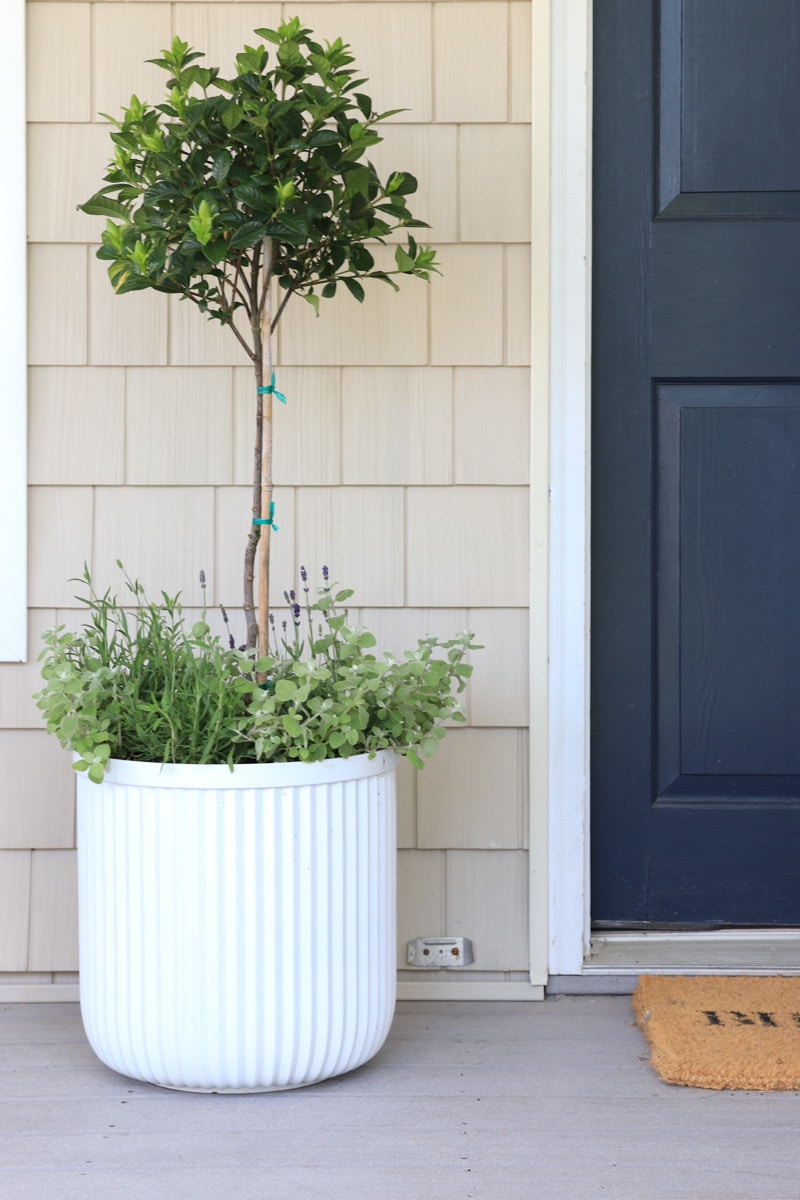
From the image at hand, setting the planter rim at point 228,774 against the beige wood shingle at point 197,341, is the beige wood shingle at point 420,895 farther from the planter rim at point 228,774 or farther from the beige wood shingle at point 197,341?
the beige wood shingle at point 197,341

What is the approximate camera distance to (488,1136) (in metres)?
1.58

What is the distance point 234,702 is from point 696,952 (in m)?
1.03

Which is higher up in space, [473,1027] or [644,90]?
[644,90]

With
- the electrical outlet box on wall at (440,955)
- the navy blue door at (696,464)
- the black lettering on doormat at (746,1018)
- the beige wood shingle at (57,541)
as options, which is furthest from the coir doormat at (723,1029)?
the beige wood shingle at (57,541)

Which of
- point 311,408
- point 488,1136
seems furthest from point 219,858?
point 311,408

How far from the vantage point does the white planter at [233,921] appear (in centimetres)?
161

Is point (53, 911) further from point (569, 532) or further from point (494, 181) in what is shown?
point (494, 181)

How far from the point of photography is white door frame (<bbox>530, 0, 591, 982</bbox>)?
205cm

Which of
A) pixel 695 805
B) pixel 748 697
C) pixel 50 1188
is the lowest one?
pixel 50 1188

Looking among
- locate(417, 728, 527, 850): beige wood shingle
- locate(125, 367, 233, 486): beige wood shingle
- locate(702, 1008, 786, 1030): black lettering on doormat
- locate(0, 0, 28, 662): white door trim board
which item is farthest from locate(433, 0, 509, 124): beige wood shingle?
locate(702, 1008, 786, 1030): black lettering on doormat

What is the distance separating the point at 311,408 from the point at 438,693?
613mm

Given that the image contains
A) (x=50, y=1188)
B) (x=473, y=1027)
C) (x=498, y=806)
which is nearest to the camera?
(x=50, y=1188)

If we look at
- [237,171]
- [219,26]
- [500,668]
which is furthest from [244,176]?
[500,668]

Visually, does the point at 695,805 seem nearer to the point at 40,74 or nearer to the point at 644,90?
the point at 644,90
